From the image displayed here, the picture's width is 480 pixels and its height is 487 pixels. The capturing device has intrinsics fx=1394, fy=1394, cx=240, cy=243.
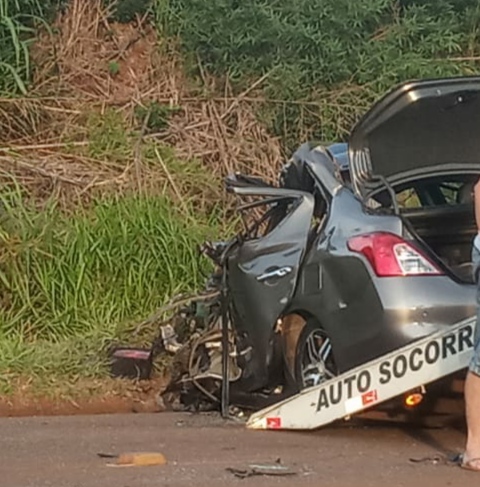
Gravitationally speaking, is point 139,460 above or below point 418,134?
below

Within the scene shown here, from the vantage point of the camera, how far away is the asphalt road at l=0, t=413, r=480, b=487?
597cm

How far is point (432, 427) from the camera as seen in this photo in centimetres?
766

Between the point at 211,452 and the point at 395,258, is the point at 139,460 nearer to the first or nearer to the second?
the point at 211,452

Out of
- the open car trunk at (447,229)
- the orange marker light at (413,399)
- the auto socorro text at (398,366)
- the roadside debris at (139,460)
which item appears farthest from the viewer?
the open car trunk at (447,229)

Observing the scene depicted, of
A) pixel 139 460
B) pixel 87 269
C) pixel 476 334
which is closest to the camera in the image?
pixel 476 334

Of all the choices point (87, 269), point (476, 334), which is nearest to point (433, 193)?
point (476, 334)

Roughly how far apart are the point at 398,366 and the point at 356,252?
0.65m

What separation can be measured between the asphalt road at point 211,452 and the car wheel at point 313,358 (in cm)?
30

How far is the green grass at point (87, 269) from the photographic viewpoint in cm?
1102

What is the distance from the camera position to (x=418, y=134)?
298 inches

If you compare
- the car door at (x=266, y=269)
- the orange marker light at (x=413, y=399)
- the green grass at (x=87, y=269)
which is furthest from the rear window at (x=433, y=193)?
the green grass at (x=87, y=269)

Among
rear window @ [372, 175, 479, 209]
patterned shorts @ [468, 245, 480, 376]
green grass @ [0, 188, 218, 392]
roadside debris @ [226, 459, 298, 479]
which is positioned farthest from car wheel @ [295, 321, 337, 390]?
green grass @ [0, 188, 218, 392]

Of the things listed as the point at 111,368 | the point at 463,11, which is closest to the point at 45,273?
the point at 111,368

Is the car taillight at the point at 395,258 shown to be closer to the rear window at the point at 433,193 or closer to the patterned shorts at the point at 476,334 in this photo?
the patterned shorts at the point at 476,334
